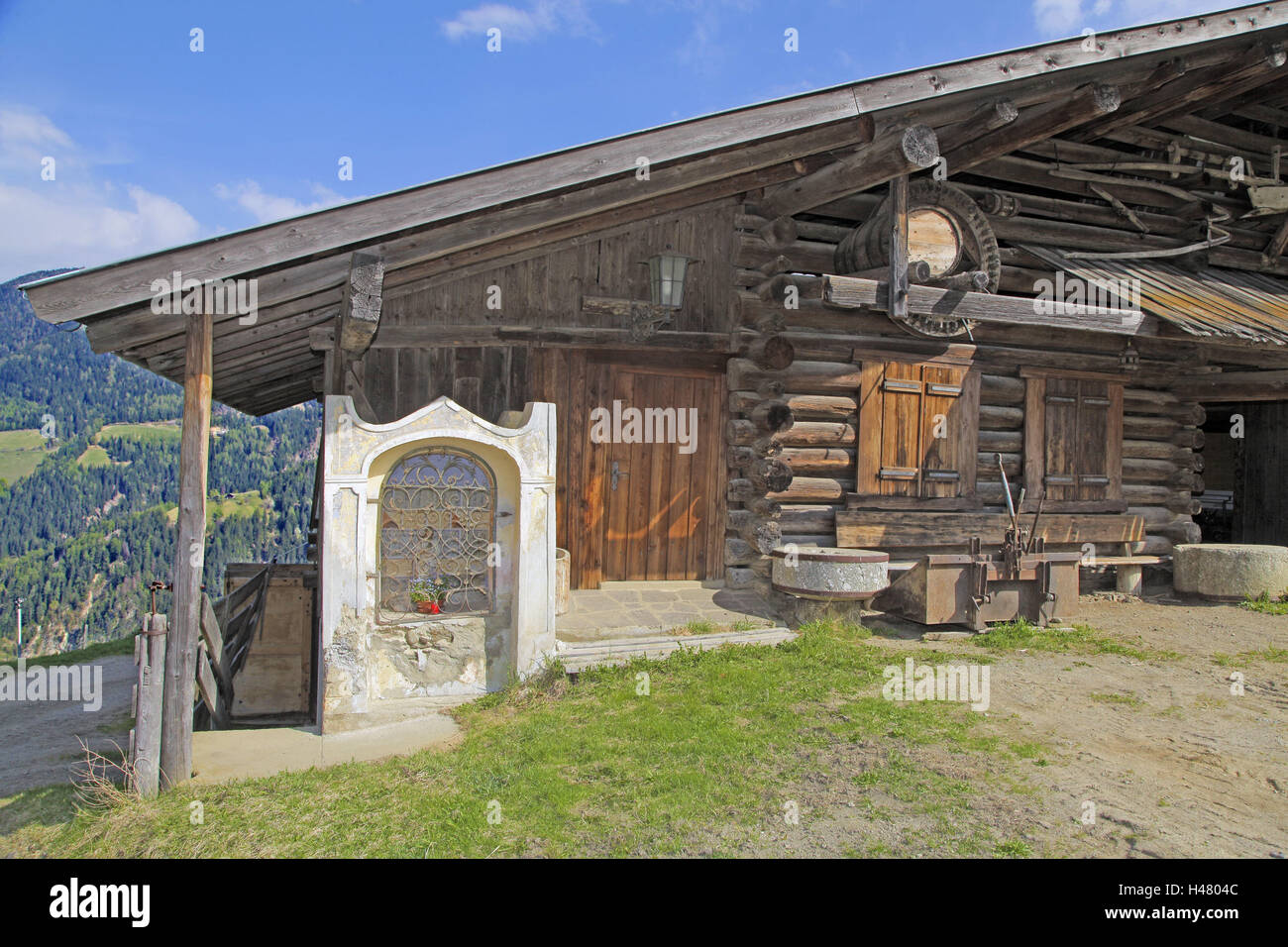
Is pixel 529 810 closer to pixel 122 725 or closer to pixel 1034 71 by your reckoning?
pixel 122 725

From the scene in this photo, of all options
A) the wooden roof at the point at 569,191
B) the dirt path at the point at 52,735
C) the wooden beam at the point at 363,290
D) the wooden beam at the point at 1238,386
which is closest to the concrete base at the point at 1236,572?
the wooden beam at the point at 1238,386

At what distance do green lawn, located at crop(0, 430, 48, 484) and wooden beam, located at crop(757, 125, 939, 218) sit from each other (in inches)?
3304

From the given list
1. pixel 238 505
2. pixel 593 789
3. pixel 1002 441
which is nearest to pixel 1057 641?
pixel 1002 441

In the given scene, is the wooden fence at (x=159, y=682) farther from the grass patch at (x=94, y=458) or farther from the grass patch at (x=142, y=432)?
the grass patch at (x=142, y=432)

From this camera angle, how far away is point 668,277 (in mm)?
7820

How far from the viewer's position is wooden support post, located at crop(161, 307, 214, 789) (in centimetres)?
448

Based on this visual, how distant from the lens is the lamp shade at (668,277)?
25.6 ft

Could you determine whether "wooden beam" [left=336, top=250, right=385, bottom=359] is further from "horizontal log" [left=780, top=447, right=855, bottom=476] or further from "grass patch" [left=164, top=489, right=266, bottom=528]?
"grass patch" [left=164, top=489, right=266, bottom=528]

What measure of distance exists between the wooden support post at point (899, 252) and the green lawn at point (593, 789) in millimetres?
3933

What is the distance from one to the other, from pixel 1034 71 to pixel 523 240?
16.0 feet

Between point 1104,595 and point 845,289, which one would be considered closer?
point 845,289

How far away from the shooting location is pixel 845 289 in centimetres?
763

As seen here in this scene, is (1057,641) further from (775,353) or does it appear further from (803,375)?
(775,353)
